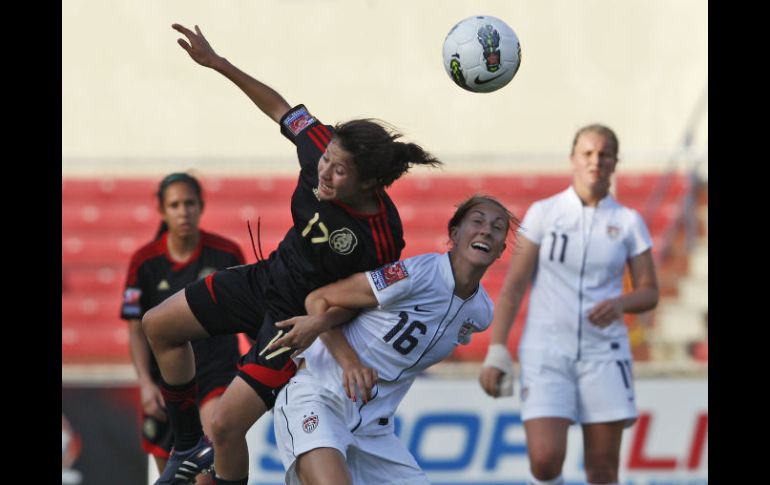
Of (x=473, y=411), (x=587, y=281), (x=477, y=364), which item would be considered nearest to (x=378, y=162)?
(x=587, y=281)

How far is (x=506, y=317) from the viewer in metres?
6.07

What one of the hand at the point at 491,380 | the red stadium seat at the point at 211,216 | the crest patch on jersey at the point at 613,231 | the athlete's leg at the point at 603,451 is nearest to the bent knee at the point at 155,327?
the hand at the point at 491,380

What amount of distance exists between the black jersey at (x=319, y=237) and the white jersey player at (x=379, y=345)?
11cm

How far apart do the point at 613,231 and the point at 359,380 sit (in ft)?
7.54

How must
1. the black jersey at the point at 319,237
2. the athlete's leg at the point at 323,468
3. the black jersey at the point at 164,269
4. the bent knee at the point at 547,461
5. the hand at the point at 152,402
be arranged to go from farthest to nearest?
the hand at the point at 152,402 < the black jersey at the point at 164,269 < the bent knee at the point at 547,461 < the black jersey at the point at 319,237 < the athlete's leg at the point at 323,468

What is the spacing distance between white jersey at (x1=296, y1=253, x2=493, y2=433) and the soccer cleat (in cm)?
90

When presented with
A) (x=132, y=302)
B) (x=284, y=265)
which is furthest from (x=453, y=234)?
(x=132, y=302)

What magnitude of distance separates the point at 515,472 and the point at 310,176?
4040 mm

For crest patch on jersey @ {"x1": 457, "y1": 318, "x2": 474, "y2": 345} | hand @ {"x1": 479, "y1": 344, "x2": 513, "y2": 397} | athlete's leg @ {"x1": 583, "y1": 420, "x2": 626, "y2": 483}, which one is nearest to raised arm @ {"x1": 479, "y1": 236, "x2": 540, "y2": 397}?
hand @ {"x1": 479, "y1": 344, "x2": 513, "y2": 397}

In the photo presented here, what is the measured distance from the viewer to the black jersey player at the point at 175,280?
250 inches

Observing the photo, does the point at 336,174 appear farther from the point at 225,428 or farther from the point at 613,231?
the point at 613,231

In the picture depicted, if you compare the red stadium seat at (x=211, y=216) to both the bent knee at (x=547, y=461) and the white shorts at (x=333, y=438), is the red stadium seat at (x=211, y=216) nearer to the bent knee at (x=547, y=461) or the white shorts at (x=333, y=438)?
the bent knee at (x=547, y=461)

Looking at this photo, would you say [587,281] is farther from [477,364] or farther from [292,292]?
[477,364]

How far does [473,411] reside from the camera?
26.2 ft
